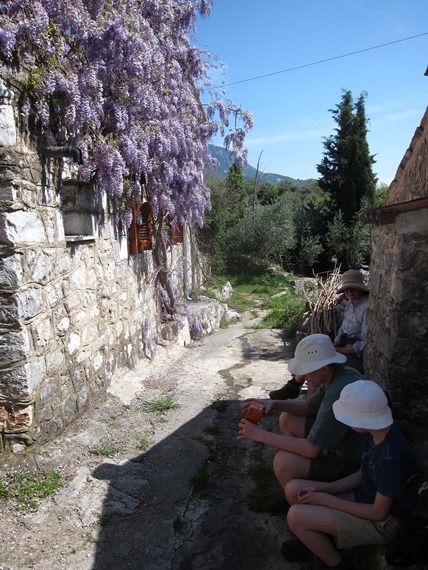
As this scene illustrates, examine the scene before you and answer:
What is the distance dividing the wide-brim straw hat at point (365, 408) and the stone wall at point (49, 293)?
6.97ft

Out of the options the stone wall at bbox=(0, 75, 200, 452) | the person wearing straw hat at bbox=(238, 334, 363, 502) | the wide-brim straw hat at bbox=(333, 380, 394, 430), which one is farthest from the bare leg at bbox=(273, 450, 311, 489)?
the stone wall at bbox=(0, 75, 200, 452)

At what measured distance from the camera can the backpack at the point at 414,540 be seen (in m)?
1.76

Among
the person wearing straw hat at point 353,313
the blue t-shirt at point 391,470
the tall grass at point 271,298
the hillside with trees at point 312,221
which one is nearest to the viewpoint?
the blue t-shirt at point 391,470

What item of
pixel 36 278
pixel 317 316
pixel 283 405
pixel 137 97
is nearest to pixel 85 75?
pixel 137 97

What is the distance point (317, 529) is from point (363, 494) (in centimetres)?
26

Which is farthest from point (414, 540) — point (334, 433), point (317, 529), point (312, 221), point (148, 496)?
point (312, 221)

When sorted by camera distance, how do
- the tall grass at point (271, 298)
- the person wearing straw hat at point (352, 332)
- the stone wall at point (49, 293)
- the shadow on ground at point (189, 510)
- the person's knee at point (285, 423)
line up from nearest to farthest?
1. the shadow on ground at point (189, 510)
2. the person's knee at point (285, 423)
3. the stone wall at point (49, 293)
4. the person wearing straw hat at point (352, 332)
5. the tall grass at point (271, 298)

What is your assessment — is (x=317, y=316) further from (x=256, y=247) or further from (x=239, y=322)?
(x=256, y=247)

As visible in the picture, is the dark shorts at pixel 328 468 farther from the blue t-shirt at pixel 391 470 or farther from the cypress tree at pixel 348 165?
the cypress tree at pixel 348 165

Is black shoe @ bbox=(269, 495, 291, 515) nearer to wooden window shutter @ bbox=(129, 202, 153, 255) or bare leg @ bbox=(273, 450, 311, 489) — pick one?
bare leg @ bbox=(273, 450, 311, 489)

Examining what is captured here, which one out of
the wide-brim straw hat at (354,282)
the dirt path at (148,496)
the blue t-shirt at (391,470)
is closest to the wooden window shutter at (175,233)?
the dirt path at (148,496)

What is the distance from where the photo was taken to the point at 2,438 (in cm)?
314

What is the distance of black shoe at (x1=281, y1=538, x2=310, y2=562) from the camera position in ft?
7.90

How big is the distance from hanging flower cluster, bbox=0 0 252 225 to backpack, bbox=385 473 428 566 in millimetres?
3144
